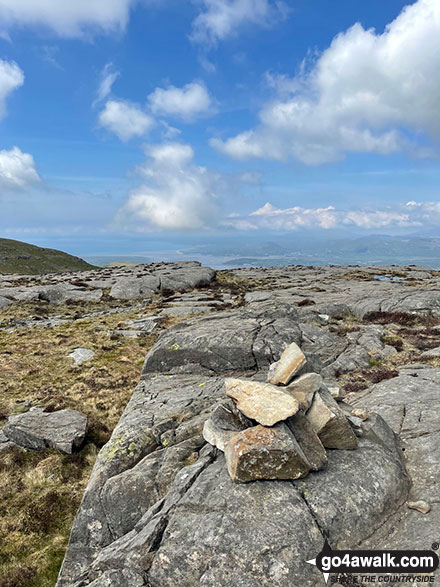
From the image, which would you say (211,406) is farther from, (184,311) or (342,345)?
(184,311)

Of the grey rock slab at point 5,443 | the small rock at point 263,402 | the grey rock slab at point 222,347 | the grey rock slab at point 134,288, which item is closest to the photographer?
the small rock at point 263,402

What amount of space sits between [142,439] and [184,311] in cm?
3304

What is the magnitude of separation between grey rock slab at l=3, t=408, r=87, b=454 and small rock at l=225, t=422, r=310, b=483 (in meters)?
12.2

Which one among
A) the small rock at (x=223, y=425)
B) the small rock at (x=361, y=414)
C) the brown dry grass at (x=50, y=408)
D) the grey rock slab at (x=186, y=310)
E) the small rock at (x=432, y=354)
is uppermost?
the small rock at (x=223, y=425)

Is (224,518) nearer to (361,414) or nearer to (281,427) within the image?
(281,427)

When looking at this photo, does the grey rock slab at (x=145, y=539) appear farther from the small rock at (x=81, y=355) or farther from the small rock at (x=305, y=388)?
the small rock at (x=81, y=355)

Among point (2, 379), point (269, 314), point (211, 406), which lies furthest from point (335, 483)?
point (2, 379)

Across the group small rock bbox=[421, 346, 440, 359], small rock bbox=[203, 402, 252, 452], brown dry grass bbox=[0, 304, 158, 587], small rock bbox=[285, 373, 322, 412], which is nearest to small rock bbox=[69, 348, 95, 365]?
brown dry grass bbox=[0, 304, 158, 587]

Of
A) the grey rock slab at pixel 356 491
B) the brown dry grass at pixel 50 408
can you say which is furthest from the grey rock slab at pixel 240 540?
the brown dry grass at pixel 50 408

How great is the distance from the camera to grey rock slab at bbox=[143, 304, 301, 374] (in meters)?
19.2

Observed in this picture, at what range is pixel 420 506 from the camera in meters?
7.73

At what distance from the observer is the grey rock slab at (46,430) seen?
1658 centimetres

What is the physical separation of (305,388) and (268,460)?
287cm

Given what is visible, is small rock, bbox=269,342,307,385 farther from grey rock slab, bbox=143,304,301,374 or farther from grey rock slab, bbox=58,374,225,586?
grey rock slab, bbox=143,304,301,374
